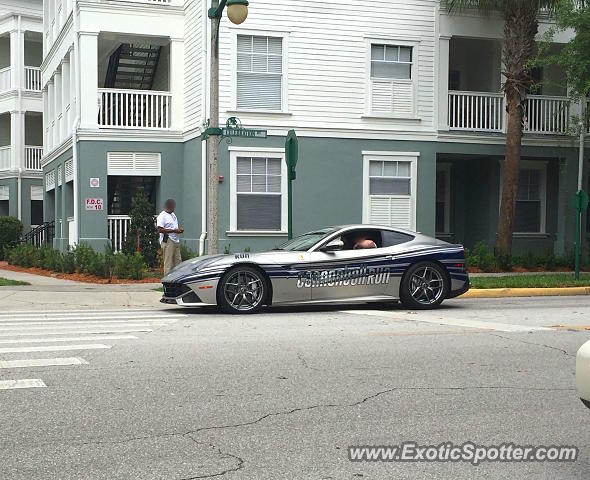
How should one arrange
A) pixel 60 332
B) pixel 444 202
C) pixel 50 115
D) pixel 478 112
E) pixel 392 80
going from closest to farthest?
pixel 60 332 < pixel 392 80 < pixel 478 112 < pixel 444 202 < pixel 50 115

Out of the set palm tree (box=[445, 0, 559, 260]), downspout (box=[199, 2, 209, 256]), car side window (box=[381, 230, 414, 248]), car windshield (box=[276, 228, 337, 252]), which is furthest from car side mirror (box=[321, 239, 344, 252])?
palm tree (box=[445, 0, 559, 260])

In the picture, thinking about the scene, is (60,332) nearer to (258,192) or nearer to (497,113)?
(258,192)

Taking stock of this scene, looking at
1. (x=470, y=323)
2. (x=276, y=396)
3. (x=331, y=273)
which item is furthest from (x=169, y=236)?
(x=276, y=396)

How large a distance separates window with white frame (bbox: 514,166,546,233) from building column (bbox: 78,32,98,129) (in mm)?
12239

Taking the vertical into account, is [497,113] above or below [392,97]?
below

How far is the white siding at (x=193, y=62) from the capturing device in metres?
19.8

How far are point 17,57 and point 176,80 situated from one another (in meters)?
13.7

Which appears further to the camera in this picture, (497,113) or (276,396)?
(497,113)

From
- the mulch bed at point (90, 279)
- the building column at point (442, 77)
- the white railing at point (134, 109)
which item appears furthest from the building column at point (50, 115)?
the building column at point (442, 77)

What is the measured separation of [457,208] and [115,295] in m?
12.6

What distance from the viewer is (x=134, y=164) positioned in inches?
828

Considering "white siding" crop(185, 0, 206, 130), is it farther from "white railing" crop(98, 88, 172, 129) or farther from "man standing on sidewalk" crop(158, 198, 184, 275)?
"man standing on sidewalk" crop(158, 198, 184, 275)

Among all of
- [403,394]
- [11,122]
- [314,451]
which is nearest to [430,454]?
[314,451]

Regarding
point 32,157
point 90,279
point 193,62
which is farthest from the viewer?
point 32,157
